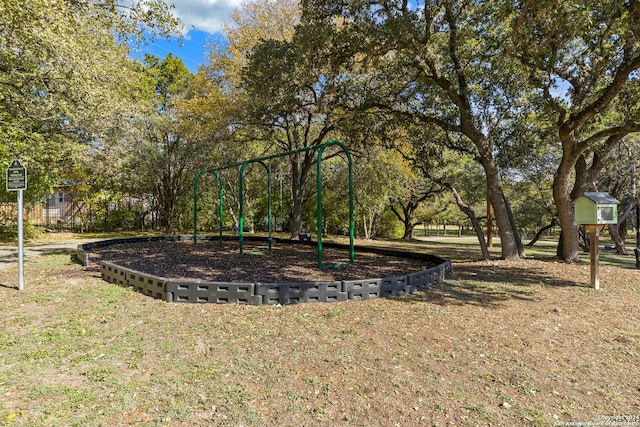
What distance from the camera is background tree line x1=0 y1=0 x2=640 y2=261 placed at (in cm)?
650

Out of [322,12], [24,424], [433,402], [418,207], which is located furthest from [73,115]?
[418,207]

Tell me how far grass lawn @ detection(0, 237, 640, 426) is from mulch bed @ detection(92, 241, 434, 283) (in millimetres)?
1585

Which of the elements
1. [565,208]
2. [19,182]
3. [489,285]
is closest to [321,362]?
[489,285]

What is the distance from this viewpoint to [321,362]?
121 inches

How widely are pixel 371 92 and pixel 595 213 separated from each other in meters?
6.03

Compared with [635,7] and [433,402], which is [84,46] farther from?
[635,7]

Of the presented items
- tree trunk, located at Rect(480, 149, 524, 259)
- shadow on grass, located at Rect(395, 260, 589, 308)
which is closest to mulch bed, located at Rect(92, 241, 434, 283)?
shadow on grass, located at Rect(395, 260, 589, 308)

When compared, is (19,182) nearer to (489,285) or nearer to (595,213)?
(489,285)

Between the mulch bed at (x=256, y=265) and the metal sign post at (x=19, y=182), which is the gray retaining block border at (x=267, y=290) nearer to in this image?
the mulch bed at (x=256, y=265)

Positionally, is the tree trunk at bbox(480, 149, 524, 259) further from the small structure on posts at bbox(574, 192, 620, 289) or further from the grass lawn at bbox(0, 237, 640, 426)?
the grass lawn at bbox(0, 237, 640, 426)

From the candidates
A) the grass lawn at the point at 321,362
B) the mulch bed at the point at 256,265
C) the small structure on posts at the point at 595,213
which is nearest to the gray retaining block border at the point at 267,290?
the grass lawn at the point at 321,362

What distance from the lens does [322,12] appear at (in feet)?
25.2

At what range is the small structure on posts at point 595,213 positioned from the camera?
5590mm

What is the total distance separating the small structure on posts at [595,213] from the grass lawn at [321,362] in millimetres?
949
